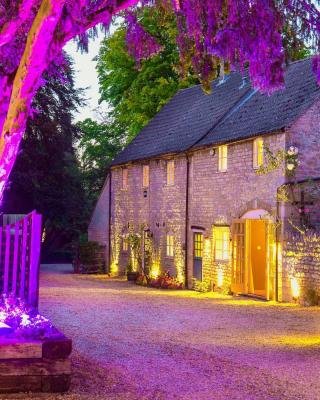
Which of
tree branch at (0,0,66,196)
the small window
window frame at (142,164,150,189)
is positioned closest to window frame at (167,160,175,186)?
window frame at (142,164,150,189)

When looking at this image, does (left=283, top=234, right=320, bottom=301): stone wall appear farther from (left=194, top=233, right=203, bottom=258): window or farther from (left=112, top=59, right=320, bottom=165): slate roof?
(left=194, top=233, right=203, bottom=258): window

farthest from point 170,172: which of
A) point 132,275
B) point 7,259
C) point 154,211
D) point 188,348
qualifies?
point 7,259

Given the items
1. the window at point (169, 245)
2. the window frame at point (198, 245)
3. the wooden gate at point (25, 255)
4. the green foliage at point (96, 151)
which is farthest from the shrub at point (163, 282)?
the green foliage at point (96, 151)

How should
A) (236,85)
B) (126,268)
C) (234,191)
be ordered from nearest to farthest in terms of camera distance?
1. (234,191)
2. (236,85)
3. (126,268)

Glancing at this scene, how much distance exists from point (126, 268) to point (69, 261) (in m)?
18.2

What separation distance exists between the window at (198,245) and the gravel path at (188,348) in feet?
16.0

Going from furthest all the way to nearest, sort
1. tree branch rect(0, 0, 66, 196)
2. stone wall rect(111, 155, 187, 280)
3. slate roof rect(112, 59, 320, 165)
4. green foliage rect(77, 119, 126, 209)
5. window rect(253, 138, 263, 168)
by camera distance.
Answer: green foliage rect(77, 119, 126, 209), stone wall rect(111, 155, 187, 280), window rect(253, 138, 263, 168), slate roof rect(112, 59, 320, 165), tree branch rect(0, 0, 66, 196)

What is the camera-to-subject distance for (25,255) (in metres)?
10.1

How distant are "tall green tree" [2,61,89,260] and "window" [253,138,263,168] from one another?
10.9 meters

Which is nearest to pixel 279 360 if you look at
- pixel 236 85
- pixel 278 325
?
pixel 278 325

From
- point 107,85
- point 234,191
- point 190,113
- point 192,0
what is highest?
point 107,85

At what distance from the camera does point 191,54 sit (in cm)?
1309

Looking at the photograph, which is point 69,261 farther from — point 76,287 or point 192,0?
point 192,0

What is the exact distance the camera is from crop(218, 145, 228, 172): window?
2422cm
